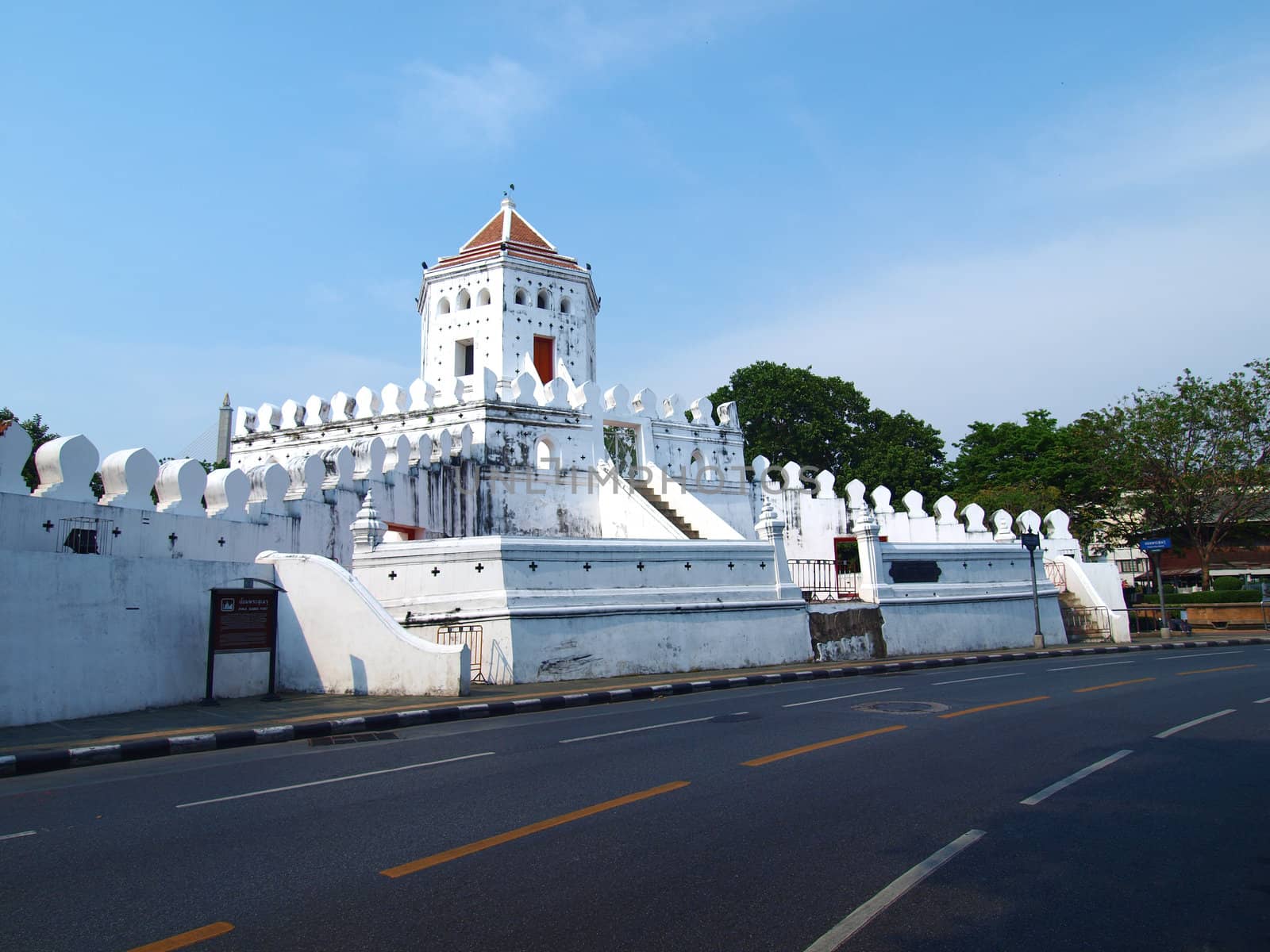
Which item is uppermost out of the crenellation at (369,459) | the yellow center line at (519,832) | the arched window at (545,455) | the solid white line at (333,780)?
the arched window at (545,455)

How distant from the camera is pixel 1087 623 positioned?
23281 mm

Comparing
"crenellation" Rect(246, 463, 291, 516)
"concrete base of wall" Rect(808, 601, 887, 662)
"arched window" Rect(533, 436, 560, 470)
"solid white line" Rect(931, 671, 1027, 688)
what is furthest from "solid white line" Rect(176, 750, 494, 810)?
"arched window" Rect(533, 436, 560, 470)

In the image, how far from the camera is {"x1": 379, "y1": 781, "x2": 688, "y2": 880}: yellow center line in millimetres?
4496

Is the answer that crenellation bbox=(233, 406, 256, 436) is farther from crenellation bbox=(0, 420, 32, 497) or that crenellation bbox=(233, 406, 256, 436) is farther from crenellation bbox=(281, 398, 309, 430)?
crenellation bbox=(0, 420, 32, 497)

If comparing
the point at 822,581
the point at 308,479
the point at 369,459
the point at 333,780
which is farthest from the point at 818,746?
the point at 822,581

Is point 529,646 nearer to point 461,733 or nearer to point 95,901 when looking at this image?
point 461,733

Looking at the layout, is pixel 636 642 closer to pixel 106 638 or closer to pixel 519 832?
pixel 106 638

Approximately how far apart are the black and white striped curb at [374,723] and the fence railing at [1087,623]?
328 inches

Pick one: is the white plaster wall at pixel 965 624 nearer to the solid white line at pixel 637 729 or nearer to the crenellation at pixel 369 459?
the solid white line at pixel 637 729

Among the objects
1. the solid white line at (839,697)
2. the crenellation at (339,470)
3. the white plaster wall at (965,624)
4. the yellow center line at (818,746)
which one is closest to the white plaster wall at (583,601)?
the crenellation at (339,470)

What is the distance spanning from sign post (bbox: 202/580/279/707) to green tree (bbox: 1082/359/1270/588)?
30053 mm

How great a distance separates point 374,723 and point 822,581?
13137mm

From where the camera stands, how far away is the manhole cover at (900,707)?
31.9 feet

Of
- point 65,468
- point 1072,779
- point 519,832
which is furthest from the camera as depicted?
point 65,468
